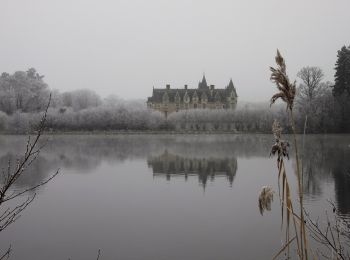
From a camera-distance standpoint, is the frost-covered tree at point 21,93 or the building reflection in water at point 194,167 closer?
the building reflection in water at point 194,167

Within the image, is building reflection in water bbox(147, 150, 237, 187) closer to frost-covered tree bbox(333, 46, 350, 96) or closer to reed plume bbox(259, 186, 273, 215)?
reed plume bbox(259, 186, 273, 215)

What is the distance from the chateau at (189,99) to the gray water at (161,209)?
2212 inches

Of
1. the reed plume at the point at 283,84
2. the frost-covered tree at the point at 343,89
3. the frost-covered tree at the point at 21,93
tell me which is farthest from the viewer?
the frost-covered tree at the point at 21,93

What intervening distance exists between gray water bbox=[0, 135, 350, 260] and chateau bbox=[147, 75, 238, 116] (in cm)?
5620

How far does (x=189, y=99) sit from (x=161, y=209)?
231 feet

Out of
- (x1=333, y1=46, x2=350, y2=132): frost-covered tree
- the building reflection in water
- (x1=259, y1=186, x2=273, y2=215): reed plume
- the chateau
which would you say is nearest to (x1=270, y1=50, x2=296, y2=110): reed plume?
(x1=259, y1=186, x2=273, y2=215): reed plume

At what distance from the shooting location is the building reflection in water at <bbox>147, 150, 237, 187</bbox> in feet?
73.9

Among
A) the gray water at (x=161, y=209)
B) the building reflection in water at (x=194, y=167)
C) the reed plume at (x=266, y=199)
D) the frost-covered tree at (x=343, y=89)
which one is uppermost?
the frost-covered tree at (x=343, y=89)

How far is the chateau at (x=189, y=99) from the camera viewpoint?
83688mm

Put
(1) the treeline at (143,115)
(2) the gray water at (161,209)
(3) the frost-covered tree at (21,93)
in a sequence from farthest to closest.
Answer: (3) the frost-covered tree at (21,93) → (1) the treeline at (143,115) → (2) the gray water at (161,209)

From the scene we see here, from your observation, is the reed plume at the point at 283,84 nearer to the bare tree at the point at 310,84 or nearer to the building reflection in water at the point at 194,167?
the building reflection in water at the point at 194,167

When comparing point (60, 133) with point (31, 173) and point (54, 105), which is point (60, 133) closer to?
point (54, 105)

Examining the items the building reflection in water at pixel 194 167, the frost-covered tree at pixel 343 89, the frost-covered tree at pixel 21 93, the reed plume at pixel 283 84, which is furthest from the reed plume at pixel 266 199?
the frost-covered tree at pixel 21 93

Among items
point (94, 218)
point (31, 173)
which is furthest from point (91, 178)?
point (94, 218)
